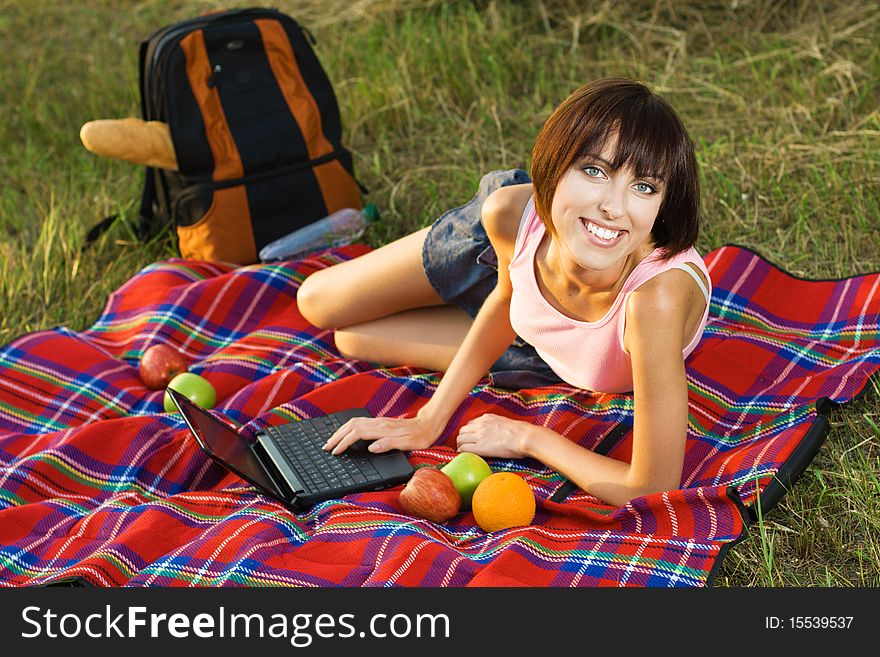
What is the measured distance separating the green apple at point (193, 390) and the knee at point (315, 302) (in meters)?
0.39

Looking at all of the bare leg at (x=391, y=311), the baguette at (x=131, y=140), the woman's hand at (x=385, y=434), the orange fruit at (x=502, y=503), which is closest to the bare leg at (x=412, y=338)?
the bare leg at (x=391, y=311)

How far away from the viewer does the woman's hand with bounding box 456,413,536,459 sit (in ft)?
8.87

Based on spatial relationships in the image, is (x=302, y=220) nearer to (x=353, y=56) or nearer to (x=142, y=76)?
(x=142, y=76)

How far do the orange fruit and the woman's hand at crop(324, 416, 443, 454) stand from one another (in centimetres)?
33

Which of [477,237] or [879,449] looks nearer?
[879,449]

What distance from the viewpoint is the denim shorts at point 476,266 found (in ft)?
9.92

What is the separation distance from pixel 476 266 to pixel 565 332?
1.50 feet

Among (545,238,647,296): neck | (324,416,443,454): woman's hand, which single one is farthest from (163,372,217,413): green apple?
(545,238,647,296): neck

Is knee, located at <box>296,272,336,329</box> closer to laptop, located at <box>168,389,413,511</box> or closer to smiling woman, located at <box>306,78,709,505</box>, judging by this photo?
smiling woman, located at <box>306,78,709,505</box>

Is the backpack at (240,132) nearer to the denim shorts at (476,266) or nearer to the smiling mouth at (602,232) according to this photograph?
the denim shorts at (476,266)

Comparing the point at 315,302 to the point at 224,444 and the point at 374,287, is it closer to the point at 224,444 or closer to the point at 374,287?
the point at 374,287

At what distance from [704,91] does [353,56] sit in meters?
1.55

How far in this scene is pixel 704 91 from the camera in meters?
4.56

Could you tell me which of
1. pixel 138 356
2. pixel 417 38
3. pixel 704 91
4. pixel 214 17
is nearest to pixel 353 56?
pixel 417 38
